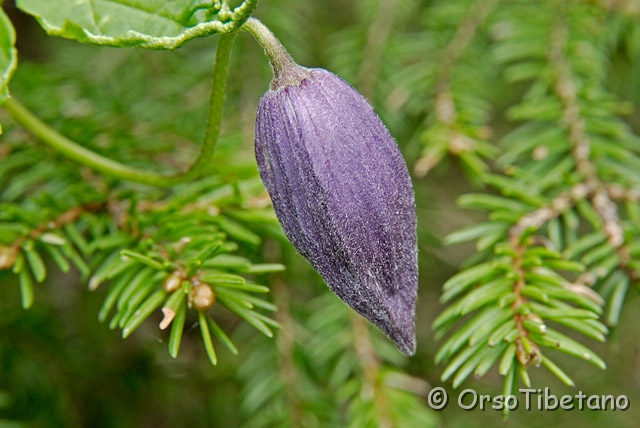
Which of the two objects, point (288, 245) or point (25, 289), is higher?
point (25, 289)

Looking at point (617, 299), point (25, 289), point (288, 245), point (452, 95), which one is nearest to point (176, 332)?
point (25, 289)

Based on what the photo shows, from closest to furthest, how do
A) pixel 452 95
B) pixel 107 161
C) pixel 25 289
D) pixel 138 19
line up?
pixel 138 19, pixel 25 289, pixel 107 161, pixel 452 95

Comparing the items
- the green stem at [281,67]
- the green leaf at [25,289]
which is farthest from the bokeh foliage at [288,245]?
the green stem at [281,67]

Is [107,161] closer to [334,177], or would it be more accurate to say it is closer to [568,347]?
[334,177]

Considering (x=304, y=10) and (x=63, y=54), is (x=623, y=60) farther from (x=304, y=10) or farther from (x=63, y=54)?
(x=63, y=54)

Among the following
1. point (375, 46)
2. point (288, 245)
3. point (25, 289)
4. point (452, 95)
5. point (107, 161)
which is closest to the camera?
point (25, 289)

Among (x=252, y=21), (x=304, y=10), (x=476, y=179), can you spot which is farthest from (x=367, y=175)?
(x=304, y=10)
